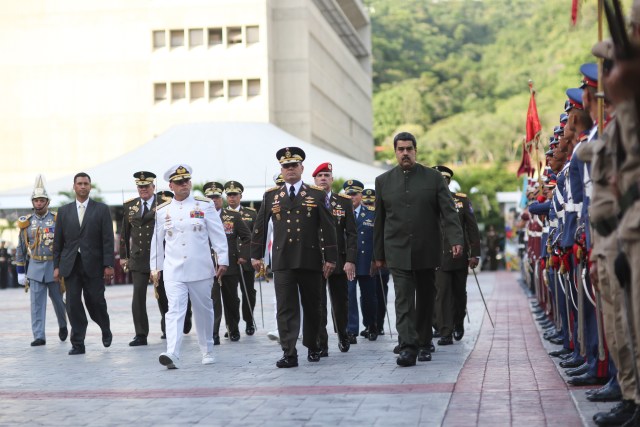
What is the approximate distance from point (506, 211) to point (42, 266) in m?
42.4

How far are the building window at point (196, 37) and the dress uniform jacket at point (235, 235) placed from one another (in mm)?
44939

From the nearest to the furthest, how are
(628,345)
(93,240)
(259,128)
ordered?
(628,345) → (93,240) → (259,128)

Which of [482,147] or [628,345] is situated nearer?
[628,345]

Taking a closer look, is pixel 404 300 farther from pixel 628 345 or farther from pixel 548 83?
pixel 548 83

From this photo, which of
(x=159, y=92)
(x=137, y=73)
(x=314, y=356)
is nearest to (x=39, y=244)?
(x=314, y=356)

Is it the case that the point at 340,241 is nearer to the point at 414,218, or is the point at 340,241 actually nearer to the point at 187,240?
the point at 414,218

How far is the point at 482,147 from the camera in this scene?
112188mm

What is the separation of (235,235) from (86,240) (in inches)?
89.5

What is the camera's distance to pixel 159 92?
62125 millimetres

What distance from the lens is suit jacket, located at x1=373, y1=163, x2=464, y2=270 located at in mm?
11945

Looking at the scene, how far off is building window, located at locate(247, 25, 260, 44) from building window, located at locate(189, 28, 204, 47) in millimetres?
2303

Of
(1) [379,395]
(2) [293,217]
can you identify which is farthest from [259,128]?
(1) [379,395]

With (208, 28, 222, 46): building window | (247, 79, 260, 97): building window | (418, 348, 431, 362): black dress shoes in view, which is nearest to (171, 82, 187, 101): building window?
(208, 28, 222, 46): building window

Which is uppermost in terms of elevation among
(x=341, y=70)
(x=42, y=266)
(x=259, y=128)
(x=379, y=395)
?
(x=341, y=70)
